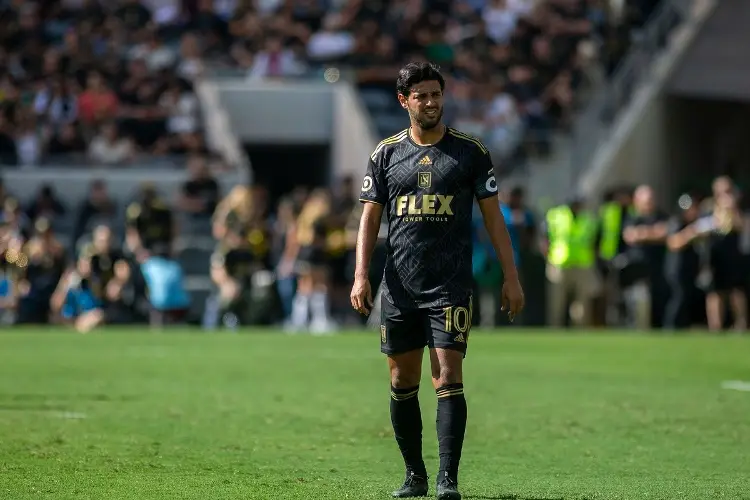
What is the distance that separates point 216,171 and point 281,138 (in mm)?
3425

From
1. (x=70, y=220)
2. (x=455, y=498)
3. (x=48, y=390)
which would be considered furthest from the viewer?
(x=70, y=220)

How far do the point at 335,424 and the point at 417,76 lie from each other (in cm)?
401

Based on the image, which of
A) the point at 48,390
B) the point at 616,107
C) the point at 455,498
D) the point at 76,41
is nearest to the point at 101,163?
the point at 76,41

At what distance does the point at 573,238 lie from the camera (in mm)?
25000

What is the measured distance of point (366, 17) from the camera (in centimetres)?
3259

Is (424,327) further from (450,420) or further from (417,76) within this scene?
(417,76)

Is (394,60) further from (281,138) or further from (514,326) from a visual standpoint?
(514,326)

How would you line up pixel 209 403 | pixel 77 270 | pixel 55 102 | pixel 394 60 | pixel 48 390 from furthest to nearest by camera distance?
pixel 394 60 → pixel 55 102 → pixel 77 270 → pixel 48 390 → pixel 209 403

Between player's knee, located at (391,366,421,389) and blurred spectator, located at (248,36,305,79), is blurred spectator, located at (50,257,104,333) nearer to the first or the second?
blurred spectator, located at (248,36,305,79)

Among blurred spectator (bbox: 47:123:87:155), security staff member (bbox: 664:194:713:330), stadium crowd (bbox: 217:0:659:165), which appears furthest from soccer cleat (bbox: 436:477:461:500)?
blurred spectator (bbox: 47:123:87:155)

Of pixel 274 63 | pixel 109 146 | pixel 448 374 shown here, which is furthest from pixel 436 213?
pixel 274 63

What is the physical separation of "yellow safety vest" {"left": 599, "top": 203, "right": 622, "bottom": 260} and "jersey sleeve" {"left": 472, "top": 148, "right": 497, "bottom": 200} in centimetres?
1726

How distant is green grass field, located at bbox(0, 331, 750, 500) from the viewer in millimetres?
8148

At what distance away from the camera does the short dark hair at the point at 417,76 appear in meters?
7.66
